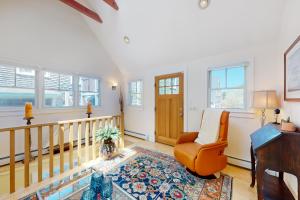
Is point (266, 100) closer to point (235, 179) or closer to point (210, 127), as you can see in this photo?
point (210, 127)

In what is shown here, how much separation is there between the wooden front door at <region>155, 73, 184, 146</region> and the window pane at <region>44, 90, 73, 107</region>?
245 centimetres

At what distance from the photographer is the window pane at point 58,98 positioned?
11.4ft

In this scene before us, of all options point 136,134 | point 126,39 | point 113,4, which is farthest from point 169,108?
point 113,4

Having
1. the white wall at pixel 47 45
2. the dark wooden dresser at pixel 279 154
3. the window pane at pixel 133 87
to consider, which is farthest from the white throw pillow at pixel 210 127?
the white wall at pixel 47 45

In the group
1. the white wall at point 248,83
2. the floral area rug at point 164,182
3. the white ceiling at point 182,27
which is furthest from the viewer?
the white wall at point 248,83

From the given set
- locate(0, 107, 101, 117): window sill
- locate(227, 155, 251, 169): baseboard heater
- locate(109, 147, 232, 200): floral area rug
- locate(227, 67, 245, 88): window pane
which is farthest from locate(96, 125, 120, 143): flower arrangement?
locate(227, 67, 245, 88): window pane

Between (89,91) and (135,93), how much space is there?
149 centimetres

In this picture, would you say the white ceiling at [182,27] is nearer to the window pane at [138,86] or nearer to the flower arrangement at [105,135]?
the window pane at [138,86]

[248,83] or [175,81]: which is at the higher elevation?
[175,81]

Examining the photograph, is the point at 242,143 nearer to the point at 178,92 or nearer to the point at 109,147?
the point at 178,92

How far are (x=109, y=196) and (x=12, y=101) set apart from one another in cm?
319

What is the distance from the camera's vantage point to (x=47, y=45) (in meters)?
3.35

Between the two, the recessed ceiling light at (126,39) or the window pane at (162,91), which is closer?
the recessed ceiling light at (126,39)

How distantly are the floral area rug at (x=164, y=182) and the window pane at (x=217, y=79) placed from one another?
174cm
